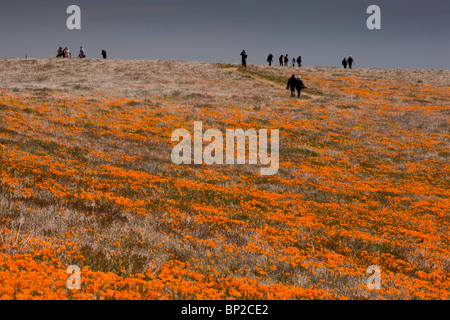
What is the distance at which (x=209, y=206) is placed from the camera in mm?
11758

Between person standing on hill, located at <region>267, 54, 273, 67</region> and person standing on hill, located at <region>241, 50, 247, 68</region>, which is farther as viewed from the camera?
person standing on hill, located at <region>267, 54, 273, 67</region>

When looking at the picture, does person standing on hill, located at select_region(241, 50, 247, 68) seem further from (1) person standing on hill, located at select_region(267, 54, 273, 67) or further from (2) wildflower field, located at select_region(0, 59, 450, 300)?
(2) wildflower field, located at select_region(0, 59, 450, 300)

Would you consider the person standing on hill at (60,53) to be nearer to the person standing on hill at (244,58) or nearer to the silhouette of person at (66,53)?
the silhouette of person at (66,53)

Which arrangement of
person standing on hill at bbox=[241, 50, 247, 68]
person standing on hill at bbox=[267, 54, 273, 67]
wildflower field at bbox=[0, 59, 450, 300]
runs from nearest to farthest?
1. wildflower field at bbox=[0, 59, 450, 300]
2. person standing on hill at bbox=[241, 50, 247, 68]
3. person standing on hill at bbox=[267, 54, 273, 67]

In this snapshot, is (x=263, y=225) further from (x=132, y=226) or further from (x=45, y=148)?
(x=45, y=148)

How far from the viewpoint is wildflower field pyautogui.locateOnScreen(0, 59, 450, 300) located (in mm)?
6078

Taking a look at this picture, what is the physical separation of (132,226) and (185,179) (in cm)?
675

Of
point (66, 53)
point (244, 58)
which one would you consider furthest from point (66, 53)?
point (244, 58)

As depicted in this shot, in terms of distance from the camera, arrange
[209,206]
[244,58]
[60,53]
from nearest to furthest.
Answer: [209,206] < [244,58] < [60,53]

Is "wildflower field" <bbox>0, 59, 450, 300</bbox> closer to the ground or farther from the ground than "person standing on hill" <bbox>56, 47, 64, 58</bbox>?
closer to the ground

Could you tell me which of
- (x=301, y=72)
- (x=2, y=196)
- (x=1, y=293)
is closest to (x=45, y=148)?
(x=2, y=196)

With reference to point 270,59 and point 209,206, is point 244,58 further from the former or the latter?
point 209,206

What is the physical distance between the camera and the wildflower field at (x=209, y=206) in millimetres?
6078

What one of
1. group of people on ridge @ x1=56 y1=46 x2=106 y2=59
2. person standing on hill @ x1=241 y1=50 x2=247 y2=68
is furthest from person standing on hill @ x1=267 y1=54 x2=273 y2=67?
group of people on ridge @ x1=56 y1=46 x2=106 y2=59
